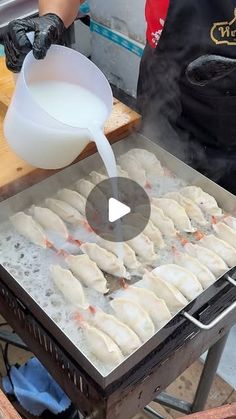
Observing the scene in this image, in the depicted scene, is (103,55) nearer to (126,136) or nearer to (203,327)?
A: (126,136)

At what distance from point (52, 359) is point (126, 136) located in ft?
2.68

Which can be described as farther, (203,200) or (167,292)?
(203,200)

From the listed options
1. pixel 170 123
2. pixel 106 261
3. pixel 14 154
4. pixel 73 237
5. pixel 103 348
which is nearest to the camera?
pixel 103 348

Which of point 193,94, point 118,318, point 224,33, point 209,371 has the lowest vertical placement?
point 209,371

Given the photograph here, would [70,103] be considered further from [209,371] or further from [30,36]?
[209,371]

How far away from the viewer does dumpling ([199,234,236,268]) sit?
1.41 m

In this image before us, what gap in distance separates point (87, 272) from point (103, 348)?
0.81ft

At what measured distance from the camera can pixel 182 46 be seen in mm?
1796

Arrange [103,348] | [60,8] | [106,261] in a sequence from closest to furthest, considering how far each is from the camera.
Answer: [103,348] < [106,261] < [60,8]

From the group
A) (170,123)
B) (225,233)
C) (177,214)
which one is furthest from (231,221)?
(170,123)

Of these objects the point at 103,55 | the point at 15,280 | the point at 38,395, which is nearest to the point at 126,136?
the point at 15,280

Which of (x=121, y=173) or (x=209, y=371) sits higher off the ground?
(x=121, y=173)

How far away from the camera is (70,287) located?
1.30 metres

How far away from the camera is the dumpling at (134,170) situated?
5.39ft
